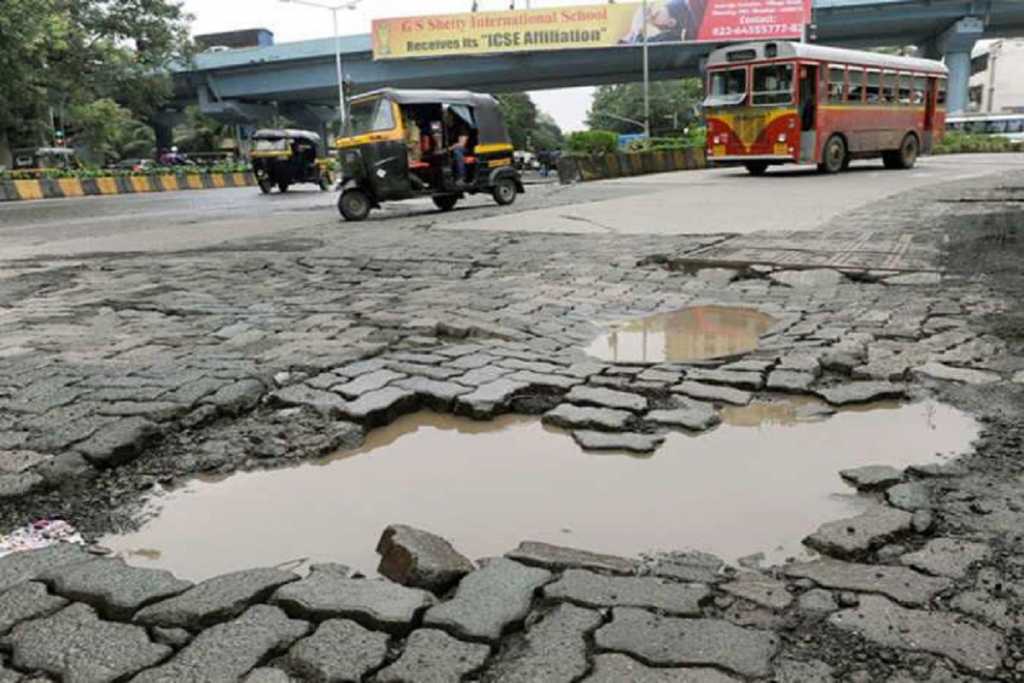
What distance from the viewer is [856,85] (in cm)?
1994

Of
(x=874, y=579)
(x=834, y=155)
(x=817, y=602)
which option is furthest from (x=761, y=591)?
(x=834, y=155)

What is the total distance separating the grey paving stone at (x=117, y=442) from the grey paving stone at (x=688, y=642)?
2172mm

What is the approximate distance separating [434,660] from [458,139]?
43.5ft

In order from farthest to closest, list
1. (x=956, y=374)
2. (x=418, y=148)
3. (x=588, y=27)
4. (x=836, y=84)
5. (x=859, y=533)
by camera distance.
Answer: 1. (x=588, y=27)
2. (x=836, y=84)
3. (x=418, y=148)
4. (x=956, y=374)
5. (x=859, y=533)

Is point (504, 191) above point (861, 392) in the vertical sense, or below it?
above

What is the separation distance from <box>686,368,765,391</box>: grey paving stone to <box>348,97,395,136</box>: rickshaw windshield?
10105 mm

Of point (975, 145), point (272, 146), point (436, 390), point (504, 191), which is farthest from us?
point (975, 145)

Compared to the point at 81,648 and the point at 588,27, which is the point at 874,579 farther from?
the point at 588,27

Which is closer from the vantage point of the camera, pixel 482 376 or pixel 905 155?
pixel 482 376

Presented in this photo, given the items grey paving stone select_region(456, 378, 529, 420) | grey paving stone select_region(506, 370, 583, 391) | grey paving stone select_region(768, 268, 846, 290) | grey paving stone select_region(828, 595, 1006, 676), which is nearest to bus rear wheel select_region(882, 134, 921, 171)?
grey paving stone select_region(768, 268, 846, 290)

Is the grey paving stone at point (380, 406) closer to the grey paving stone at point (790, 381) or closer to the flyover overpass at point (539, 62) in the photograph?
the grey paving stone at point (790, 381)

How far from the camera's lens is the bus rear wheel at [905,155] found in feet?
73.0

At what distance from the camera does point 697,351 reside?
4.92 m

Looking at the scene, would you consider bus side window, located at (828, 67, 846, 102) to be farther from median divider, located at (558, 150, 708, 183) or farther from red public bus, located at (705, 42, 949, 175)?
median divider, located at (558, 150, 708, 183)
